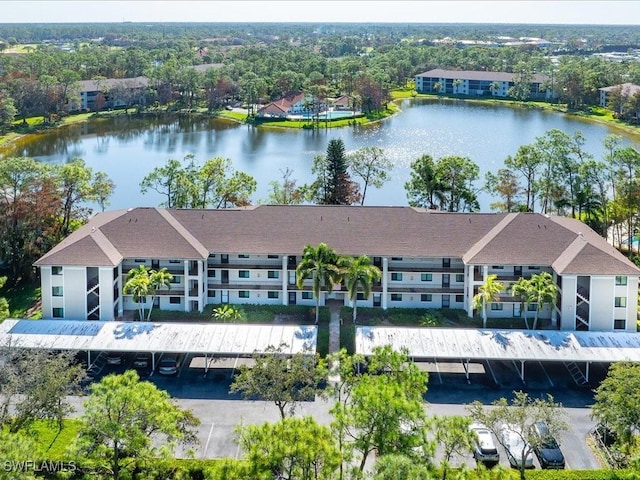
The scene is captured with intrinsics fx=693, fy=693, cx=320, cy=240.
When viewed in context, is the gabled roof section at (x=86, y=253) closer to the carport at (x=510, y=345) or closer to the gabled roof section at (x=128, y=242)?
the gabled roof section at (x=128, y=242)

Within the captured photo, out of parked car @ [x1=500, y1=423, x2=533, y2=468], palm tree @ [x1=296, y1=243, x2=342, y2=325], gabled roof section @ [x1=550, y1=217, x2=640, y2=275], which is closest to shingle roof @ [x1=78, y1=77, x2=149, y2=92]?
palm tree @ [x1=296, y1=243, x2=342, y2=325]

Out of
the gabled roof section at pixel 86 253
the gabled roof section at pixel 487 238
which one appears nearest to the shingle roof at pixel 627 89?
the gabled roof section at pixel 487 238

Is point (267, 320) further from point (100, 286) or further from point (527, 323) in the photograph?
point (527, 323)

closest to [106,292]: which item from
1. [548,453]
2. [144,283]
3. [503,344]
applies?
[144,283]

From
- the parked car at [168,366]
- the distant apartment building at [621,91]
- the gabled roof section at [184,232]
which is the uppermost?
the distant apartment building at [621,91]

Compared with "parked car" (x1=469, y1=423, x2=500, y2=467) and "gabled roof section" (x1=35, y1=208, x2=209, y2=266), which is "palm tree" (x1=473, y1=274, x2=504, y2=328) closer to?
"parked car" (x1=469, y1=423, x2=500, y2=467)

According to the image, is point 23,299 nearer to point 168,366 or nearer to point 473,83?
point 168,366

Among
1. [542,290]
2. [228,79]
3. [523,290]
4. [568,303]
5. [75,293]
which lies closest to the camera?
[542,290]
